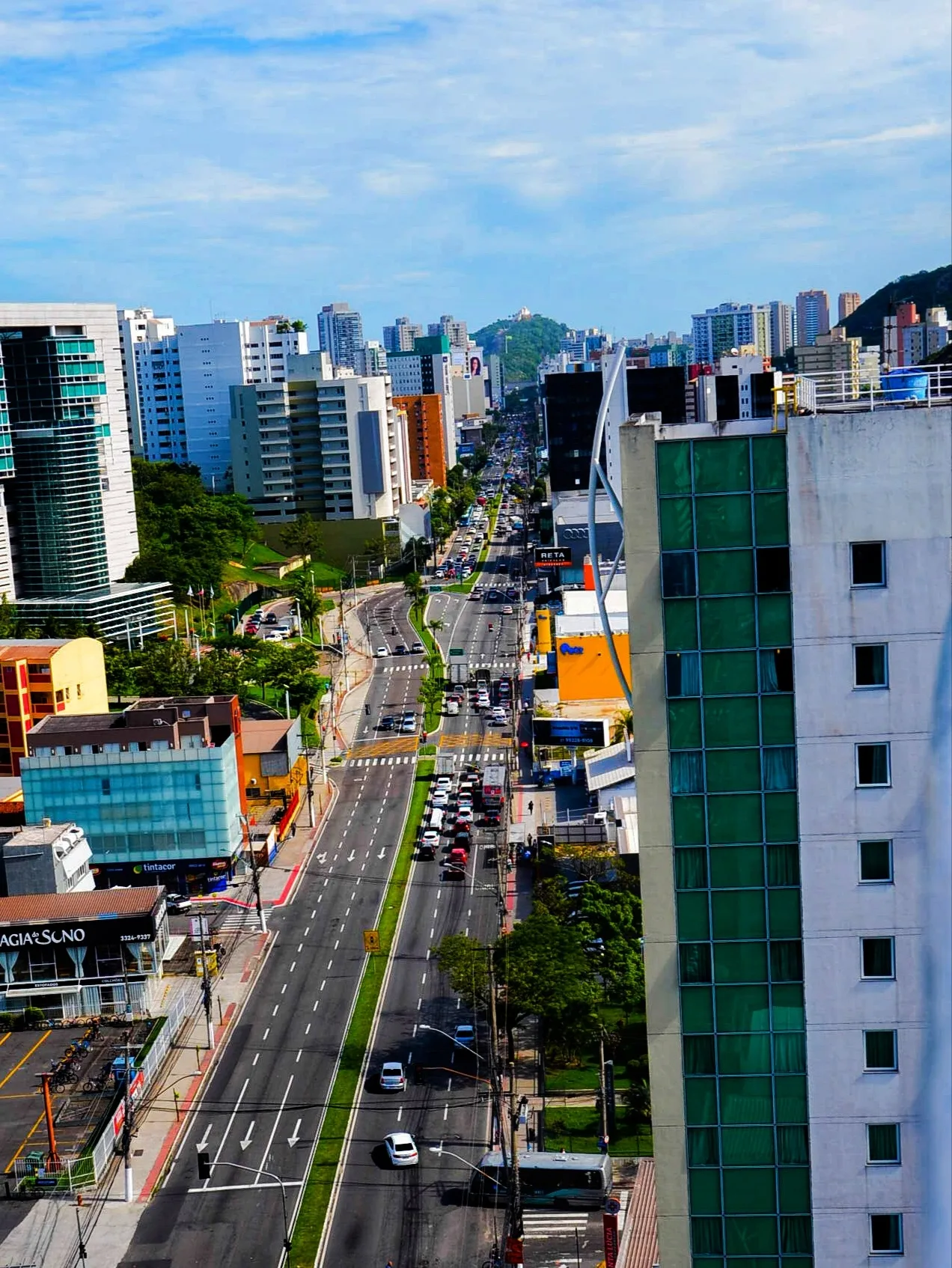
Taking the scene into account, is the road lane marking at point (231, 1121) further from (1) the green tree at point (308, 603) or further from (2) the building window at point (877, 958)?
(1) the green tree at point (308, 603)

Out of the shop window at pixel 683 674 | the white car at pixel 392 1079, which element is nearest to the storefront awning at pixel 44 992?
the white car at pixel 392 1079

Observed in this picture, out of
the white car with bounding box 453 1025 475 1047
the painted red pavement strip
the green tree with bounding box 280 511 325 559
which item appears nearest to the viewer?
the painted red pavement strip

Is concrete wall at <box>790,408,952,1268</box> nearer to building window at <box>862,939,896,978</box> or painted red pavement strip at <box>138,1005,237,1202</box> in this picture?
building window at <box>862,939,896,978</box>

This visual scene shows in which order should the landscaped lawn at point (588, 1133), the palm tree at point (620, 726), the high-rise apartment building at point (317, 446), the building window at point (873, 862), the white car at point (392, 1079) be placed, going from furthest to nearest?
the high-rise apartment building at point (317, 446) → the palm tree at point (620, 726) → the white car at point (392, 1079) → the landscaped lawn at point (588, 1133) → the building window at point (873, 862)

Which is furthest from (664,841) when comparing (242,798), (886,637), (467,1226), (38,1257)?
(242,798)

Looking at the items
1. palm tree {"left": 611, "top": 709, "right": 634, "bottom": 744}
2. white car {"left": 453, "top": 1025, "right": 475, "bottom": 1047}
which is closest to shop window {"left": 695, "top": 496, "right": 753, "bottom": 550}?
white car {"left": 453, "top": 1025, "right": 475, "bottom": 1047}

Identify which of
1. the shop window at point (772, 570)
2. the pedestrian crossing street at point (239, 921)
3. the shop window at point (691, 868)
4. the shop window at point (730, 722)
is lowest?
the pedestrian crossing street at point (239, 921)
